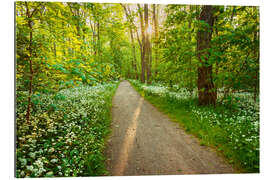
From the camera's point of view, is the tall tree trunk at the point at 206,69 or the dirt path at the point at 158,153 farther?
the tall tree trunk at the point at 206,69

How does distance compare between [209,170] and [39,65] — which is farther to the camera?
[39,65]

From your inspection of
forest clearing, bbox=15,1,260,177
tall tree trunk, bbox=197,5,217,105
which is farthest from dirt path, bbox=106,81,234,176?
tall tree trunk, bbox=197,5,217,105

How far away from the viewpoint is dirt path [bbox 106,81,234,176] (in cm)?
223

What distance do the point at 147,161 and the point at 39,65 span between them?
9.20 feet

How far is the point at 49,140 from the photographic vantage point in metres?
2.41

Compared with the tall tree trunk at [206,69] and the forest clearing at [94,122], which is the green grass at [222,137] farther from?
the tall tree trunk at [206,69]

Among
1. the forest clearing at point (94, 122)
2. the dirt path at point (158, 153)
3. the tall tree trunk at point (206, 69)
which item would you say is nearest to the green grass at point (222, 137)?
the forest clearing at point (94, 122)

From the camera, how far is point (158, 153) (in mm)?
2701

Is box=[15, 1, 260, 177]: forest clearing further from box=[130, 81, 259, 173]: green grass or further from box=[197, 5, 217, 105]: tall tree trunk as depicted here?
box=[197, 5, 217, 105]: tall tree trunk

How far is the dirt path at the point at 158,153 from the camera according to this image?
88.0 inches

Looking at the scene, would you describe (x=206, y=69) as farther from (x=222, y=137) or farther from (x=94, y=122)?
(x=94, y=122)
